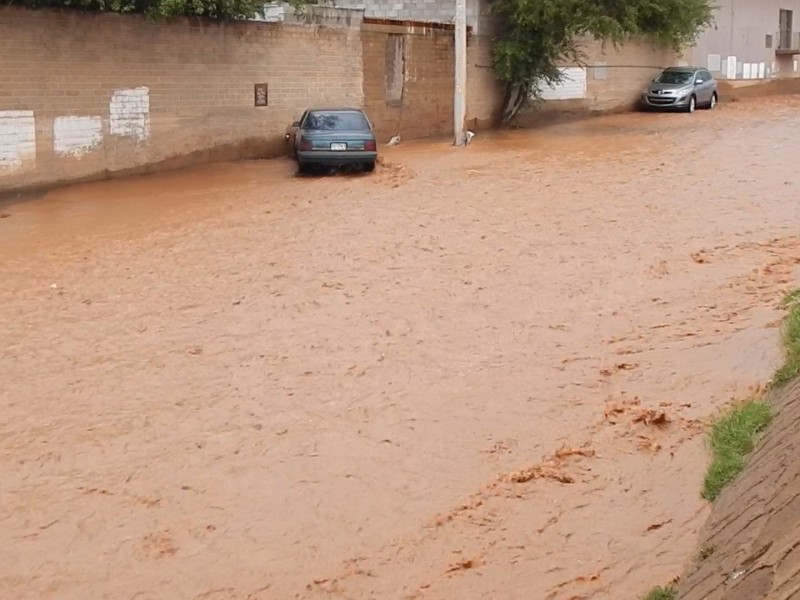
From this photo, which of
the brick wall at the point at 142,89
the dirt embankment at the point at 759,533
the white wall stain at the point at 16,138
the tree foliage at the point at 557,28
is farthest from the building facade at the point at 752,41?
the dirt embankment at the point at 759,533

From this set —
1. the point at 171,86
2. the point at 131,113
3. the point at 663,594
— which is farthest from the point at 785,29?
the point at 663,594

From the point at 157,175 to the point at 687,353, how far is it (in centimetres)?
1391

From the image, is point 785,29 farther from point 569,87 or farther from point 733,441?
point 733,441

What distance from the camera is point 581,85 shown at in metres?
35.9

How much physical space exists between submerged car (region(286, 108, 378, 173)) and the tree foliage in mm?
10455

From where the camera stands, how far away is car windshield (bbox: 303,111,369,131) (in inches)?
823

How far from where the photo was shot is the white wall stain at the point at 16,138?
1864cm

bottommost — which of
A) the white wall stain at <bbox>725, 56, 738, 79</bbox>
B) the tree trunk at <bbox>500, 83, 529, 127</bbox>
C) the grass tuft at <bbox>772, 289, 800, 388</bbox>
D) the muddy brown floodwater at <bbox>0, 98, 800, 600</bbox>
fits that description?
the muddy brown floodwater at <bbox>0, 98, 800, 600</bbox>

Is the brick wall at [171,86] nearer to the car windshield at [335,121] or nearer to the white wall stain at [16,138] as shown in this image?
the white wall stain at [16,138]

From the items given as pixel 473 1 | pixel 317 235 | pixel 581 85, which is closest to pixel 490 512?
pixel 317 235

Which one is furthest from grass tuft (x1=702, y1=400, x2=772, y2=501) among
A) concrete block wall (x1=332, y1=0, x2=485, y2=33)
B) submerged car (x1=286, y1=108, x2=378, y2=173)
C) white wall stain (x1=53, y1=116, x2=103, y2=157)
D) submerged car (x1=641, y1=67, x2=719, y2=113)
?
submerged car (x1=641, y1=67, x2=719, y2=113)

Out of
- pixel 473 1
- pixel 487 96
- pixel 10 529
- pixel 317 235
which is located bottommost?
pixel 10 529

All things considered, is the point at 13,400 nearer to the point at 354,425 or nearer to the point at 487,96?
the point at 354,425

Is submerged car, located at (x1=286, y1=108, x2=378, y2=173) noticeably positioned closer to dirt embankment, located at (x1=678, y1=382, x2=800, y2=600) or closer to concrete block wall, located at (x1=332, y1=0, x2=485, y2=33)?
concrete block wall, located at (x1=332, y1=0, x2=485, y2=33)
